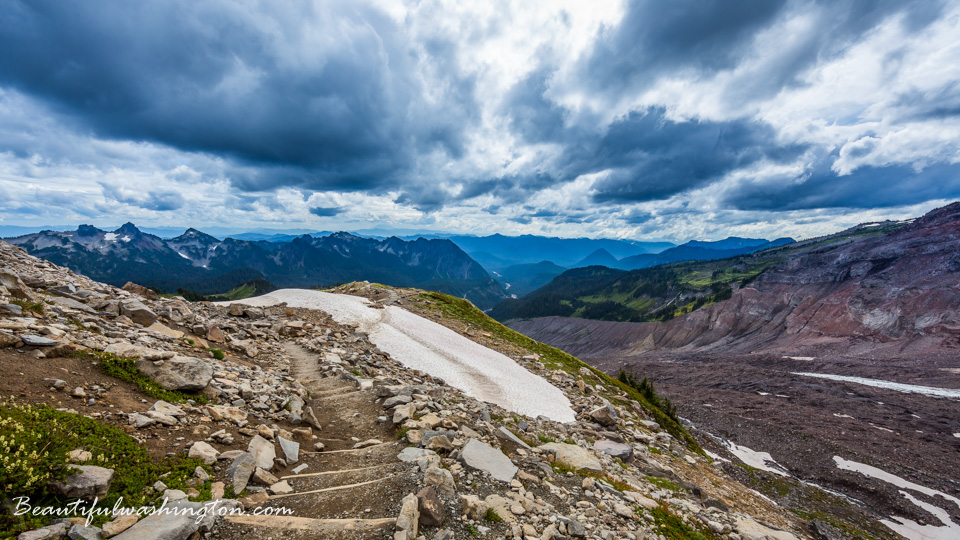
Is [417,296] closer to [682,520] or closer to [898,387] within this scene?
[682,520]

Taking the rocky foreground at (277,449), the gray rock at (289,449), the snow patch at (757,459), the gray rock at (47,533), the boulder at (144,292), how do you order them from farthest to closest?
the snow patch at (757,459), the boulder at (144,292), the gray rock at (289,449), the rocky foreground at (277,449), the gray rock at (47,533)

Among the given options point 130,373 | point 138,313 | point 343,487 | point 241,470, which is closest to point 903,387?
point 343,487

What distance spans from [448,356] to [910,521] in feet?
143

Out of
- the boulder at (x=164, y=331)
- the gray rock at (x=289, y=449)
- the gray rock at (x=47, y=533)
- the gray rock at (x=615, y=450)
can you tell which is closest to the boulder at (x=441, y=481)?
the gray rock at (x=289, y=449)

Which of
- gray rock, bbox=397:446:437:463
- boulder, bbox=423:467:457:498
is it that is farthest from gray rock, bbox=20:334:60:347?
boulder, bbox=423:467:457:498

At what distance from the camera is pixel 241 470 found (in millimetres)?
7461

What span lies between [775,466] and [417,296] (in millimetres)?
44654

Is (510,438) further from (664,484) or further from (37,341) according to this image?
(37,341)

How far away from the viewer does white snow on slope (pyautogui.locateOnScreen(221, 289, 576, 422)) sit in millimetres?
19953

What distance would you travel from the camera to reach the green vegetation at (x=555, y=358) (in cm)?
2992

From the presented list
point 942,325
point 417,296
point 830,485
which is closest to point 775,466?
point 830,485

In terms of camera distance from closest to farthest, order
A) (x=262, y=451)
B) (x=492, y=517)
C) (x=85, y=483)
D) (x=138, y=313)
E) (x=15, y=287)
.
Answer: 1. (x=85, y=483)
2. (x=492, y=517)
3. (x=262, y=451)
4. (x=15, y=287)
5. (x=138, y=313)

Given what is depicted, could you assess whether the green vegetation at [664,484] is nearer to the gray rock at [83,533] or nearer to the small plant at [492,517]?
the small plant at [492,517]

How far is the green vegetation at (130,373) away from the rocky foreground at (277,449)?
44 mm
